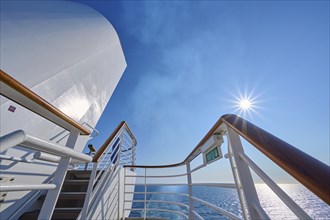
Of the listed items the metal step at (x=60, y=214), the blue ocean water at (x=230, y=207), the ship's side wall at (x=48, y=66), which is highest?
the ship's side wall at (x=48, y=66)

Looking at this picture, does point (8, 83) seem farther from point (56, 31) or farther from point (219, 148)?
point (56, 31)

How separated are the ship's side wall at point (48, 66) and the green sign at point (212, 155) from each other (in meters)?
1.61

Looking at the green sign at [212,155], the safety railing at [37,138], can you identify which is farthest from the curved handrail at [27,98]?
the green sign at [212,155]

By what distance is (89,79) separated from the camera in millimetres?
2588

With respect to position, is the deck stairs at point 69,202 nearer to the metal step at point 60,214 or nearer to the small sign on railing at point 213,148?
the metal step at point 60,214

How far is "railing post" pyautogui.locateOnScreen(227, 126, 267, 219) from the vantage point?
0.48 meters

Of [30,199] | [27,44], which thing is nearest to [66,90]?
[27,44]

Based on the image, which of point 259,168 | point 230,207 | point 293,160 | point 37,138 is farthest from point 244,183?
point 230,207

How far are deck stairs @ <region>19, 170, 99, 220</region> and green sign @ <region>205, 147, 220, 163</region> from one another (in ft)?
3.91

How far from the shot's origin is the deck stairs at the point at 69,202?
1233mm

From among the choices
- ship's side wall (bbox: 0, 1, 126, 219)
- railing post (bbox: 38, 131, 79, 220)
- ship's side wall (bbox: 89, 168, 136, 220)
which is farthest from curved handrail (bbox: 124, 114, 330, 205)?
ship's side wall (bbox: 0, 1, 126, 219)

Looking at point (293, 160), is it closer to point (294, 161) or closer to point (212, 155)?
point (294, 161)

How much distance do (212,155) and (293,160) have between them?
545 millimetres

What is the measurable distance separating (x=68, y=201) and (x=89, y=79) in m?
1.93
